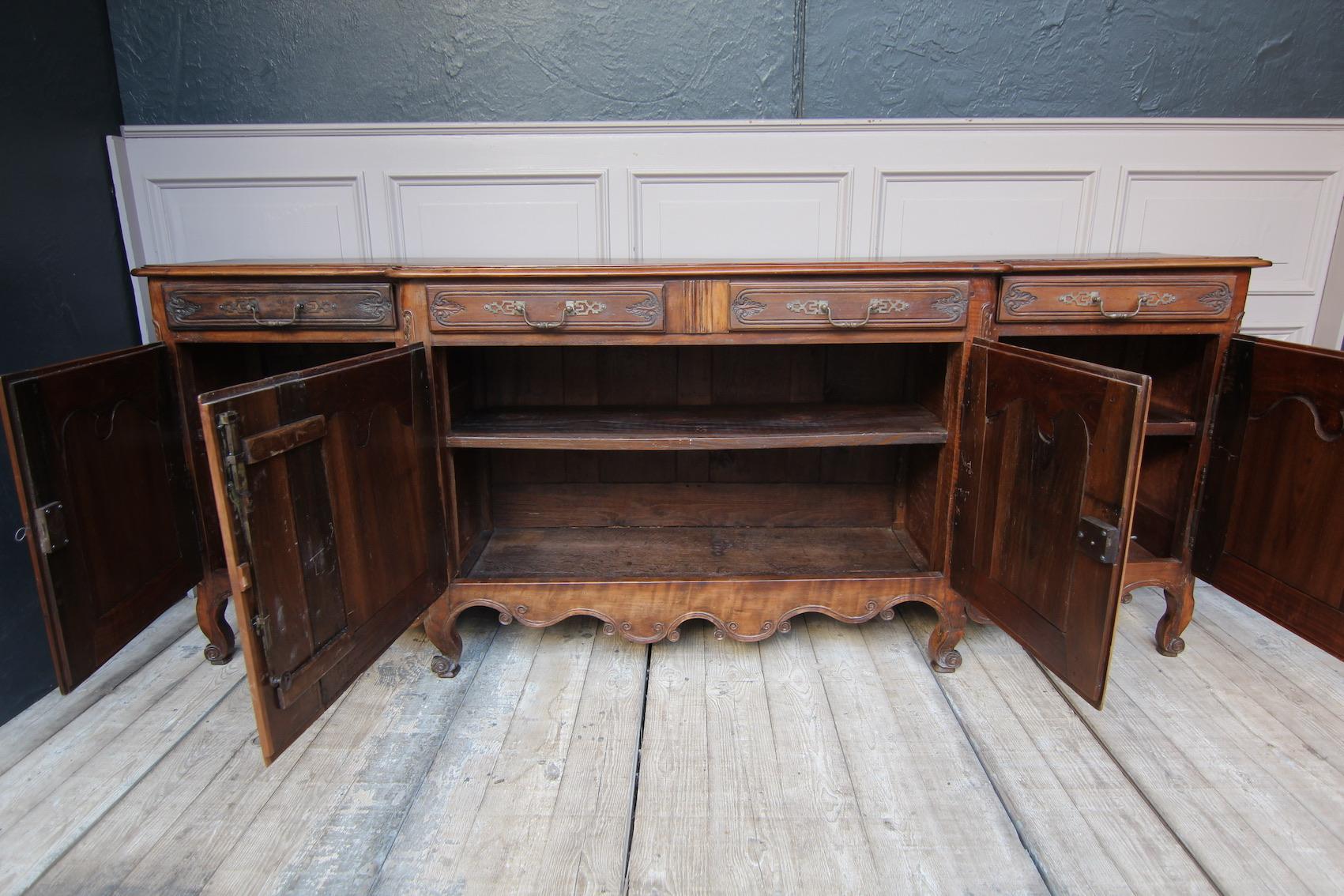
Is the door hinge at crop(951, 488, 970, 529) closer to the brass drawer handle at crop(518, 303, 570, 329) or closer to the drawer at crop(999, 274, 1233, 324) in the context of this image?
the drawer at crop(999, 274, 1233, 324)

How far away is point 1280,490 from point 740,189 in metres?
1.58

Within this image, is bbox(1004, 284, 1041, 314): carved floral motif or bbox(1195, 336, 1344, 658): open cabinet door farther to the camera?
bbox(1004, 284, 1041, 314): carved floral motif

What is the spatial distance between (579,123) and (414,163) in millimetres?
515

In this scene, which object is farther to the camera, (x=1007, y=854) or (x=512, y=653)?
(x=512, y=653)

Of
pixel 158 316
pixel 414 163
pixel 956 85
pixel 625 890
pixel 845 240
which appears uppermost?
pixel 956 85

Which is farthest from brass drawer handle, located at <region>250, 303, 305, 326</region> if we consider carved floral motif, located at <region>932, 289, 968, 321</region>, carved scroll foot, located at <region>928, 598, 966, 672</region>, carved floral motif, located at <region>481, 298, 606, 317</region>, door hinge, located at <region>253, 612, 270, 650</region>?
carved scroll foot, located at <region>928, 598, 966, 672</region>

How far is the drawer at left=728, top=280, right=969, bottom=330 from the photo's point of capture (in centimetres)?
164

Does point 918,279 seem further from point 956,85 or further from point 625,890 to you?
point 625,890

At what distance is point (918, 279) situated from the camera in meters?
1.65

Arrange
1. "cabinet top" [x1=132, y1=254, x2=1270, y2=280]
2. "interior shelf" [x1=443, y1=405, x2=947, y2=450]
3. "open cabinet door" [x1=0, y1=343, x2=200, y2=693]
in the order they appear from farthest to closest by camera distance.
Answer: "interior shelf" [x1=443, y1=405, x2=947, y2=450]
"cabinet top" [x1=132, y1=254, x2=1270, y2=280]
"open cabinet door" [x1=0, y1=343, x2=200, y2=693]

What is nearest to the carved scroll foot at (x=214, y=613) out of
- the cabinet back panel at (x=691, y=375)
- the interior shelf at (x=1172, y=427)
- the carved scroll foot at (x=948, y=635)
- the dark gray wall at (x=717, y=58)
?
the cabinet back panel at (x=691, y=375)

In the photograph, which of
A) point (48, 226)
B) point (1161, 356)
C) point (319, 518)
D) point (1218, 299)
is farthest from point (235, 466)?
point (1161, 356)

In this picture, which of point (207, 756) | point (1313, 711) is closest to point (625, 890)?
point (207, 756)

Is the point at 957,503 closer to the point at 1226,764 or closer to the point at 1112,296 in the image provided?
the point at 1112,296
